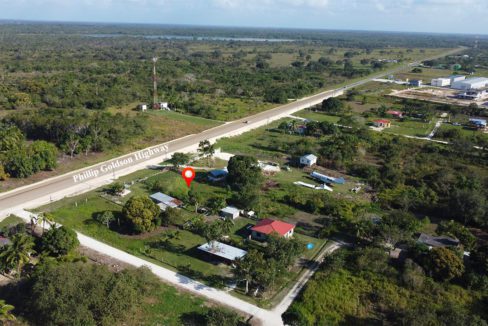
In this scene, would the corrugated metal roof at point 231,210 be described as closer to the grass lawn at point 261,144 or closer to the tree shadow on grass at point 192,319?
the tree shadow on grass at point 192,319

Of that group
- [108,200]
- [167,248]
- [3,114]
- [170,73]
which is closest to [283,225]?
[167,248]

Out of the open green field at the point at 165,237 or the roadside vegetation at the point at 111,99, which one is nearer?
the open green field at the point at 165,237

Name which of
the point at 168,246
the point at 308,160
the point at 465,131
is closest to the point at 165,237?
the point at 168,246

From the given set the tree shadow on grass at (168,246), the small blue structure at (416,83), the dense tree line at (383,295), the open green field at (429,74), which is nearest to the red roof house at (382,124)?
the dense tree line at (383,295)

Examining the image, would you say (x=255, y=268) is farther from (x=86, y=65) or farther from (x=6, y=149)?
(x=86, y=65)

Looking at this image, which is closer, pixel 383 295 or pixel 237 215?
pixel 383 295

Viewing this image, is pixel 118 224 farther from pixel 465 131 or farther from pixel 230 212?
pixel 465 131
